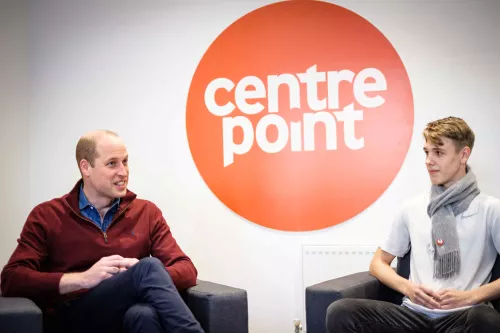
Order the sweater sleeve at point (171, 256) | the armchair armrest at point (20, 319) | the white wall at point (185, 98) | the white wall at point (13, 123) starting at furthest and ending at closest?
the white wall at point (13, 123) → the white wall at point (185, 98) → the sweater sleeve at point (171, 256) → the armchair armrest at point (20, 319)

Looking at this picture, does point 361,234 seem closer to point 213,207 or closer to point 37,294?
point 213,207

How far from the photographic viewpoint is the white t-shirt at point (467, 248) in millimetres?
3160

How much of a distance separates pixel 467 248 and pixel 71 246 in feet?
6.69

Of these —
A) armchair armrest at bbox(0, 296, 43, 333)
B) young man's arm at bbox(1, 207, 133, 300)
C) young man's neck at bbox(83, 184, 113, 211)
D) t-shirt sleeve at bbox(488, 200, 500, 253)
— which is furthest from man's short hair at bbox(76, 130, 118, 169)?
t-shirt sleeve at bbox(488, 200, 500, 253)

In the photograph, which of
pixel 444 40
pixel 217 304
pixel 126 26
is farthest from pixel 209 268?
pixel 444 40

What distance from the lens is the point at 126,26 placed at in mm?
4426

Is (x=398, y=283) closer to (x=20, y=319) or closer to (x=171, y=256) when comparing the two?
(x=171, y=256)

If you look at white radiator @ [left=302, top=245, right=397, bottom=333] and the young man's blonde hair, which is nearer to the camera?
the young man's blonde hair

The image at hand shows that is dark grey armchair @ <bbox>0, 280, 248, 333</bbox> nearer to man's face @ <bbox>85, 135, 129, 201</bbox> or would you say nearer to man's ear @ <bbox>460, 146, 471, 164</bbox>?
man's face @ <bbox>85, 135, 129, 201</bbox>

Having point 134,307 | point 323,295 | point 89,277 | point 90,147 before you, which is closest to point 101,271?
point 89,277

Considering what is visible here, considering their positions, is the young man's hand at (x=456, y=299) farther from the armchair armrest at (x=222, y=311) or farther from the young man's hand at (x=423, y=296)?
the armchair armrest at (x=222, y=311)

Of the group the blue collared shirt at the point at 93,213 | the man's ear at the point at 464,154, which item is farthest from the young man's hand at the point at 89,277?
the man's ear at the point at 464,154

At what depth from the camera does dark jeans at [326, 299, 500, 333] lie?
9.74ft

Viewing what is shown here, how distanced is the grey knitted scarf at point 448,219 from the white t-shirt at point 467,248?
35 mm
